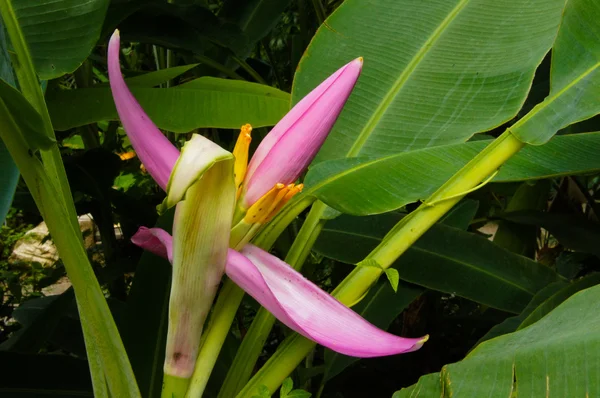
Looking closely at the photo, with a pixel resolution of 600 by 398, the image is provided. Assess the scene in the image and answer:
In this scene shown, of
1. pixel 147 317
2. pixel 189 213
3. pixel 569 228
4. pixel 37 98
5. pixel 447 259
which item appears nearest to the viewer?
pixel 189 213

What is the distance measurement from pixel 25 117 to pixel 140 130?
0.07 meters

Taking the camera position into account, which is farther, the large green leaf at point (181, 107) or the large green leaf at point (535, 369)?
the large green leaf at point (181, 107)

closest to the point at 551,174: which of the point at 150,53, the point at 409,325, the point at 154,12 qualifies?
the point at 154,12

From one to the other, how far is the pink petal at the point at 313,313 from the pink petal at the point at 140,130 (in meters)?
0.08

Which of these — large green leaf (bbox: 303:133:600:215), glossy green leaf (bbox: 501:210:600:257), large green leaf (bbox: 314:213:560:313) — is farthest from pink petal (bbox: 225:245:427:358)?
glossy green leaf (bbox: 501:210:600:257)

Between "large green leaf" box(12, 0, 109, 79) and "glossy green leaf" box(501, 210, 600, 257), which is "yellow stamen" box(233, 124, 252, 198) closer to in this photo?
"large green leaf" box(12, 0, 109, 79)

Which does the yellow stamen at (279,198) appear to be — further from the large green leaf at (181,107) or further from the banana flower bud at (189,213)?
the large green leaf at (181,107)

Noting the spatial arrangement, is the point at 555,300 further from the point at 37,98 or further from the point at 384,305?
the point at 37,98

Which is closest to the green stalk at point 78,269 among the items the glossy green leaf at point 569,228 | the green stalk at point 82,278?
the green stalk at point 82,278

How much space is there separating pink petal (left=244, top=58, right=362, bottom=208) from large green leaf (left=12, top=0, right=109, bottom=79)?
0.58 ft

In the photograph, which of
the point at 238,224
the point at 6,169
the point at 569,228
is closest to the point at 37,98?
the point at 6,169

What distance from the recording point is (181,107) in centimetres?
63

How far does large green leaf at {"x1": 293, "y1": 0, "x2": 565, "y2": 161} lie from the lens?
57 centimetres

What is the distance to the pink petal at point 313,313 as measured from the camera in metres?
0.33
